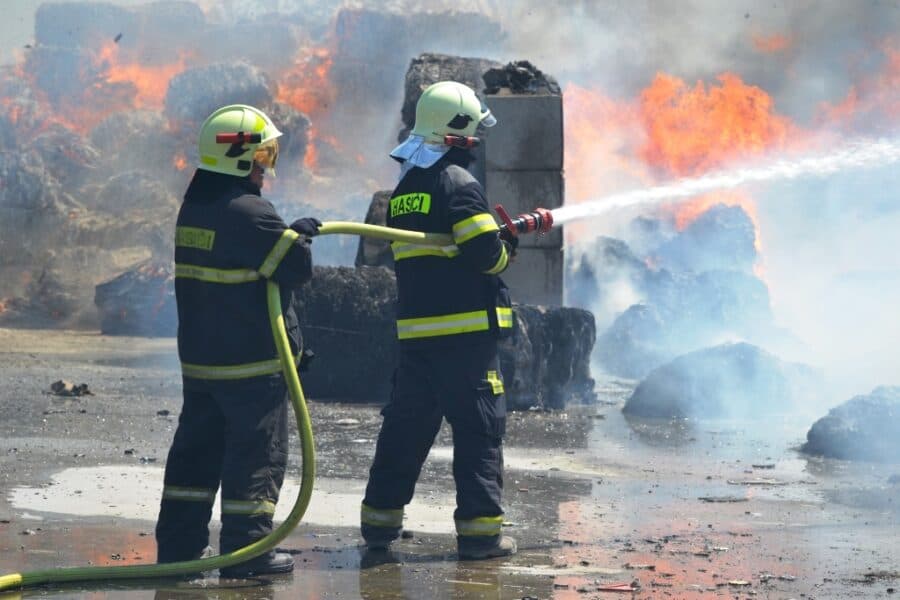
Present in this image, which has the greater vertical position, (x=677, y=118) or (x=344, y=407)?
(x=677, y=118)

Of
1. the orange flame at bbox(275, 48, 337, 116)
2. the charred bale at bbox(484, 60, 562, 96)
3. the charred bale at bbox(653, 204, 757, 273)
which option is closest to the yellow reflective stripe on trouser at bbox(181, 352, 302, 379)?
the charred bale at bbox(484, 60, 562, 96)

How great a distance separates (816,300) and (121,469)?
1485 centimetres

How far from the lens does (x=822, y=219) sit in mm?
26578

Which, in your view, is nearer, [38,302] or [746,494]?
[746,494]

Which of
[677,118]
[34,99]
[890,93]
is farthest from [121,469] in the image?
[34,99]

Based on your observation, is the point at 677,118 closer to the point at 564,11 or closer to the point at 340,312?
the point at 564,11

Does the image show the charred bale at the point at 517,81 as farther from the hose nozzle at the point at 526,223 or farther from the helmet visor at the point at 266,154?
the helmet visor at the point at 266,154

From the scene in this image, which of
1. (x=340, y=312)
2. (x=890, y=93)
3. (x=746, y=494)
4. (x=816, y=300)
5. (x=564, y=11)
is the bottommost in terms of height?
(x=746, y=494)

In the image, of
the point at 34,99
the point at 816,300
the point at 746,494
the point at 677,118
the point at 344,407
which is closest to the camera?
the point at 746,494

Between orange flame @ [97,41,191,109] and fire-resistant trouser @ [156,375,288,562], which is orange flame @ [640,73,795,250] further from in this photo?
fire-resistant trouser @ [156,375,288,562]

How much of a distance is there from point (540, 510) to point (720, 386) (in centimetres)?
436

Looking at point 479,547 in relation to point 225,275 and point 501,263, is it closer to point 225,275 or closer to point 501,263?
point 501,263

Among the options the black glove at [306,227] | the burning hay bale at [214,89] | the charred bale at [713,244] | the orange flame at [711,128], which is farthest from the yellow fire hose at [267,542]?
the burning hay bale at [214,89]

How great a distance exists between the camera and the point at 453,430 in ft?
20.5
